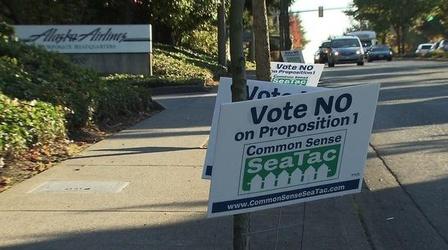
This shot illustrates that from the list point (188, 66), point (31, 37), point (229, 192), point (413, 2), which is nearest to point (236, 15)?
point (229, 192)

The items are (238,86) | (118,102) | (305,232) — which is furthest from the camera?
(118,102)

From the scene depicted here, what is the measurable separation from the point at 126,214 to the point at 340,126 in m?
2.50

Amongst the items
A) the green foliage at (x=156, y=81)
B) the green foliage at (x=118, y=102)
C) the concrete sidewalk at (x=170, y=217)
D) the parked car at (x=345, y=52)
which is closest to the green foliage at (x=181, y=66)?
the green foliage at (x=156, y=81)

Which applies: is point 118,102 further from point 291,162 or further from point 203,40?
point 203,40

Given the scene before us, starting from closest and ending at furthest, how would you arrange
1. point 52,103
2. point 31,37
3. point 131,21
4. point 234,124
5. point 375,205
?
point 234,124 < point 375,205 < point 52,103 < point 31,37 < point 131,21

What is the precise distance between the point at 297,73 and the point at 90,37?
41.6ft

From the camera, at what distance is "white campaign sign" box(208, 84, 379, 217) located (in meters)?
3.79

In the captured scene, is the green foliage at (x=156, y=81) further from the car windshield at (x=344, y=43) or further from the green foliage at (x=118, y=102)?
the car windshield at (x=344, y=43)

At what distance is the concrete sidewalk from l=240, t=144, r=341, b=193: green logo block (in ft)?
3.49

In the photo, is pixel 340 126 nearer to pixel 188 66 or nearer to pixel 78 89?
pixel 78 89

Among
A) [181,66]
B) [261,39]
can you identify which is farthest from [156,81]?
[261,39]

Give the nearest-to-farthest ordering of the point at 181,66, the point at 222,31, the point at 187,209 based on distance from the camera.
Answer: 1. the point at 187,209
2. the point at 181,66
3. the point at 222,31

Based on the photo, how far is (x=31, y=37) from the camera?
69.7 feet

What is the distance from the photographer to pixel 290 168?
404 cm
